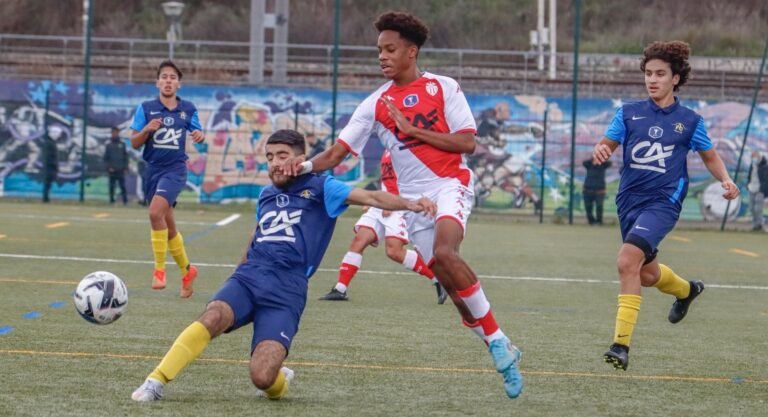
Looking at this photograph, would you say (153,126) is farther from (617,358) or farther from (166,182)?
(617,358)

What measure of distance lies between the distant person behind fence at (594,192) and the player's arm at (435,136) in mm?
16368

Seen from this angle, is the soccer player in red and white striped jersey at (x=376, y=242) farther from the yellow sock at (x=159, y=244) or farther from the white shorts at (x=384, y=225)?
the yellow sock at (x=159, y=244)

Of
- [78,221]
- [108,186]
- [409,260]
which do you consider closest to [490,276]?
[409,260]

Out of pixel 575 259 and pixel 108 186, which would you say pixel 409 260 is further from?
pixel 108 186

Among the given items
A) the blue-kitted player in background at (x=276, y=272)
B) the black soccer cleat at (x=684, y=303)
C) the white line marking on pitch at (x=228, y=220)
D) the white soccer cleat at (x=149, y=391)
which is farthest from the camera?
the white line marking on pitch at (x=228, y=220)

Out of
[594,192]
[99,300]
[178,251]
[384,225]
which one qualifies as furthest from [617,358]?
[594,192]

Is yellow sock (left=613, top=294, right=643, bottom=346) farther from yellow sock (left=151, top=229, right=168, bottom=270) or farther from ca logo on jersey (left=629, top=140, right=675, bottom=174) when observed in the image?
yellow sock (left=151, top=229, right=168, bottom=270)

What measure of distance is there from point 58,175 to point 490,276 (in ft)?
47.9

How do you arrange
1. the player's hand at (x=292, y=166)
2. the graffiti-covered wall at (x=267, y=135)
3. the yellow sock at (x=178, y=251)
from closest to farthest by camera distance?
the player's hand at (x=292, y=166) → the yellow sock at (x=178, y=251) → the graffiti-covered wall at (x=267, y=135)

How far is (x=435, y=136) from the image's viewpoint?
696cm

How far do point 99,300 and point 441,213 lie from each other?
198 centimetres

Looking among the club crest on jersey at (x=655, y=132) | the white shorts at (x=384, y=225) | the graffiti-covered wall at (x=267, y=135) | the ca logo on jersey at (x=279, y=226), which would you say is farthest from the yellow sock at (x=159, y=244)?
the graffiti-covered wall at (x=267, y=135)

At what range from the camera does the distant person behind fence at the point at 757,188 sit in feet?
76.3

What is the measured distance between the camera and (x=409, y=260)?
35.8 feet
